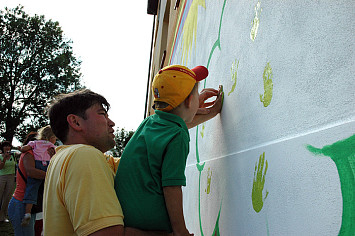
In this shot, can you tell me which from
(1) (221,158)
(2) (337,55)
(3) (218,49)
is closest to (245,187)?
(1) (221,158)

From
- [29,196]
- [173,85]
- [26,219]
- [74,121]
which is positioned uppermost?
[173,85]

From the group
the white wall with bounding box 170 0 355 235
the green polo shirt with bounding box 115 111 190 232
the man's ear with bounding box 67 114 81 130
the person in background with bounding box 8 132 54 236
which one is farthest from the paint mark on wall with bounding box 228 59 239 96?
the person in background with bounding box 8 132 54 236

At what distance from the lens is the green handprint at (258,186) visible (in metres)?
1.17

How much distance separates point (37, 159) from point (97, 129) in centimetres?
281

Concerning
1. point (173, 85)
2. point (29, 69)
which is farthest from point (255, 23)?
point (29, 69)

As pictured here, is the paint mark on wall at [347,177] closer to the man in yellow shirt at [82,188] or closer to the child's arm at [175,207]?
the child's arm at [175,207]

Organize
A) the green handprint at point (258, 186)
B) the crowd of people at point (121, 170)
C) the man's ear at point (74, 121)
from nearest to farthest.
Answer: the green handprint at point (258, 186) → the crowd of people at point (121, 170) → the man's ear at point (74, 121)

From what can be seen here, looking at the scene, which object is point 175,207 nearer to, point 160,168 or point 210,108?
point 160,168

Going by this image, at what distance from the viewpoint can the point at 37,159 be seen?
4156 millimetres

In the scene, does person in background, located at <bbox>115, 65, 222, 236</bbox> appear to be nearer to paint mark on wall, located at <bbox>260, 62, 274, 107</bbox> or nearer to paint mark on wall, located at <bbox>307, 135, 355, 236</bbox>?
paint mark on wall, located at <bbox>260, 62, 274, 107</bbox>

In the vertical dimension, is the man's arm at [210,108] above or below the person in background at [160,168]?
above

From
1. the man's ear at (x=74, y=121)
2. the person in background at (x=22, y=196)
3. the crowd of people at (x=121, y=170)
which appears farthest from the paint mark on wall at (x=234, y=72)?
the person in background at (x=22, y=196)

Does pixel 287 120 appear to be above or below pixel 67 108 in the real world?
below

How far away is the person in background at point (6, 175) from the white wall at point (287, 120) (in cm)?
726
